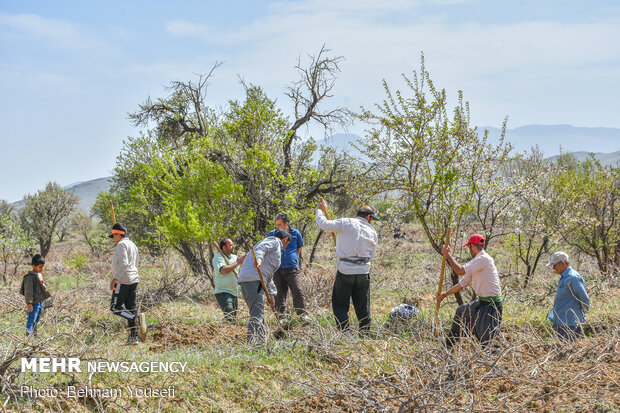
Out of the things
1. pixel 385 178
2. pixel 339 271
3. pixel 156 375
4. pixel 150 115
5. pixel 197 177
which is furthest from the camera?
pixel 150 115

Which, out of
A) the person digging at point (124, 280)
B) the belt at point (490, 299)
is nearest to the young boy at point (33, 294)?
the person digging at point (124, 280)

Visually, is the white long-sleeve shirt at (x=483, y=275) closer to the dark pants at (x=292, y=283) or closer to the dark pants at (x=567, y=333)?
the dark pants at (x=567, y=333)

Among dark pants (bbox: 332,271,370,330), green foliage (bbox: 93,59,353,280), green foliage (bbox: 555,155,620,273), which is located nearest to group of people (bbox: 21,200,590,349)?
dark pants (bbox: 332,271,370,330)

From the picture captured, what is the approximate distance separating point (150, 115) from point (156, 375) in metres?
15.9

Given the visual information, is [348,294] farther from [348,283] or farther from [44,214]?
[44,214]

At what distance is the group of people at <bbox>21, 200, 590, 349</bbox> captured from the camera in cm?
610

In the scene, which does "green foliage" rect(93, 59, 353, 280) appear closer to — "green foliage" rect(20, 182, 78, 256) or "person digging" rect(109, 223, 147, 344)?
"person digging" rect(109, 223, 147, 344)

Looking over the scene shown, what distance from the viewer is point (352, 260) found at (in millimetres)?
6680

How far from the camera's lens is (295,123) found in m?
16.0

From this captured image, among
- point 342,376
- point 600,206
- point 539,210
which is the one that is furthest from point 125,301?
point 600,206

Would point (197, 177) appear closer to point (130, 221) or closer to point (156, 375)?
point (156, 375)

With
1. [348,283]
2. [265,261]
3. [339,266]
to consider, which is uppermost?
[265,261]

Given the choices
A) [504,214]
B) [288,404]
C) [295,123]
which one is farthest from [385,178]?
[295,123]

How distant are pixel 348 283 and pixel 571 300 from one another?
2785mm
